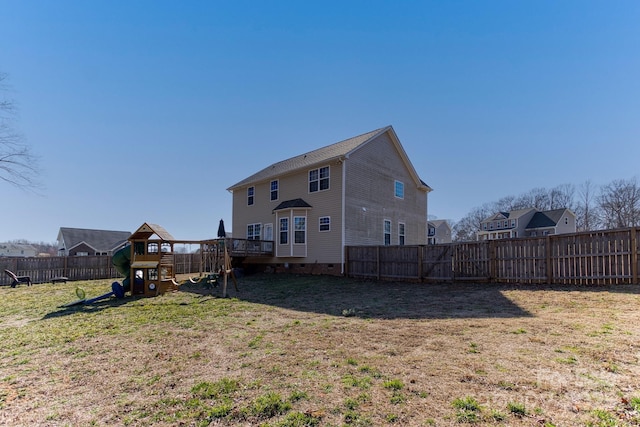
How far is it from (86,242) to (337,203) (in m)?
41.0

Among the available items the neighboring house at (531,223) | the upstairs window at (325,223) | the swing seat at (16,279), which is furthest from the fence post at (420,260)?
the neighboring house at (531,223)

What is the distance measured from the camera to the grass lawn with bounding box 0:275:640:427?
325cm

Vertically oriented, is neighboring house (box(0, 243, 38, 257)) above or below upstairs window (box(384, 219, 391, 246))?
below

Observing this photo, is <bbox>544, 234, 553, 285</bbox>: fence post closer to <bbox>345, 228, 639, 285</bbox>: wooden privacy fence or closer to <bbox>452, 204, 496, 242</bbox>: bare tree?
<bbox>345, 228, 639, 285</bbox>: wooden privacy fence

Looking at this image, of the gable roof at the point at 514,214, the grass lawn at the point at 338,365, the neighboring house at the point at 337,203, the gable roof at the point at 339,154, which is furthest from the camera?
the gable roof at the point at 514,214

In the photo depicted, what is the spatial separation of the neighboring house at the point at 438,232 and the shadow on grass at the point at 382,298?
42.0 metres

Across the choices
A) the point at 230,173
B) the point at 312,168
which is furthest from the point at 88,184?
the point at 312,168

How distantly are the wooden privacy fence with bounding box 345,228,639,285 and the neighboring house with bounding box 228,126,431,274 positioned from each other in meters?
3.26

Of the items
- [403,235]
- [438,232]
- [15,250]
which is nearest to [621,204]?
[438,232]

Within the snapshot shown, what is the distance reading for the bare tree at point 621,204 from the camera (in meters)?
43.5

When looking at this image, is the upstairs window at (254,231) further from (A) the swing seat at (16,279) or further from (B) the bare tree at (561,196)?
(B) the bare tree at (561,196)

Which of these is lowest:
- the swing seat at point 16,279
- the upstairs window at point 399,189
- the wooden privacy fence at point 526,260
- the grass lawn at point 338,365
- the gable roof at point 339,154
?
the swing seat at point 16,279

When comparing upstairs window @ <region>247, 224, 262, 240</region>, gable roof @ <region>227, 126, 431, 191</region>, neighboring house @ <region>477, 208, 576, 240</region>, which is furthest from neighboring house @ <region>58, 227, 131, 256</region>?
neighboring house @ <region>477, 208, 576, 240</region>

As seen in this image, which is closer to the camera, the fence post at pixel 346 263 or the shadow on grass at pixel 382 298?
the shadow on grass at pixel 382 298
